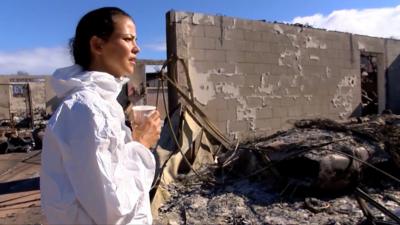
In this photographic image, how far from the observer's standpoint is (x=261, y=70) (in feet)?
22.7

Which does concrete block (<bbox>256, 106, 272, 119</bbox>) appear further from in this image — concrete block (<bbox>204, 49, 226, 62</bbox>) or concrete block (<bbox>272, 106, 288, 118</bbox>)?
concrete block (<bbox>204, 49, 226, 62</bbox>)

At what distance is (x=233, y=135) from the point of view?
659cm

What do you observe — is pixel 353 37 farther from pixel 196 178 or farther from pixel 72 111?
pixel 72 111

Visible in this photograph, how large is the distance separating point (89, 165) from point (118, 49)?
37 centimetres

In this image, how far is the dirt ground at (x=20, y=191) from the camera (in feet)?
15.5

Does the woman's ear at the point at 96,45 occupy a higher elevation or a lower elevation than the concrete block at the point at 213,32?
lower

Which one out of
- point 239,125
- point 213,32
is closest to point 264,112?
point 239,125

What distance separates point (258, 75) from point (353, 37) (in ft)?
10.4

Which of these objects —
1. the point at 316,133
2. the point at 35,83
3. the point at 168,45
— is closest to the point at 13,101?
the point at 35,83

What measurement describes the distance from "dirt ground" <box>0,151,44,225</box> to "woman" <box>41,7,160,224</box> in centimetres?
379

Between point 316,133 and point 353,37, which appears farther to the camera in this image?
point 353,37

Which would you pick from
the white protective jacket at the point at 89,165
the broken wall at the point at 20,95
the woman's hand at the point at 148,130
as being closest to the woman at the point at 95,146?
the white protective jacket at the point at 89,165

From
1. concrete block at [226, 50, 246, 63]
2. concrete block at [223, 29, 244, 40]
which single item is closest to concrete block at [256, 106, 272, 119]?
concrete block at [226, 50, 246, 63]

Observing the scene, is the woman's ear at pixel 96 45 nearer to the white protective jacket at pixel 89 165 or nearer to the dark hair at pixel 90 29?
the dark hair at pixel 90 29
